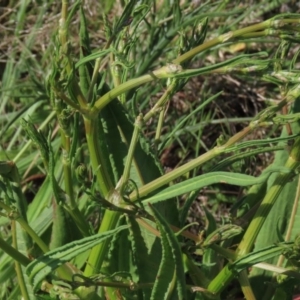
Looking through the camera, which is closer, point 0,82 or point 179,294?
point 179,294

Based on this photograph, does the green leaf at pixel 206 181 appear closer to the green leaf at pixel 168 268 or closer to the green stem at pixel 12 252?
the green leaf at pixel 168 268

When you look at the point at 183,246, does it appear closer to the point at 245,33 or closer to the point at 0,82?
the point at 245,33

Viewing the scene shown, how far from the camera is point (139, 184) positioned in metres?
0.88

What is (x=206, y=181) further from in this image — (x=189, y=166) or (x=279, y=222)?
(x=279, y=222)

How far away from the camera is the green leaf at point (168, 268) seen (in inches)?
27.4

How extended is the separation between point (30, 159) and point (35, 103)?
0.45ft

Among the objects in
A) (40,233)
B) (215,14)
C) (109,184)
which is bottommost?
(40,233)

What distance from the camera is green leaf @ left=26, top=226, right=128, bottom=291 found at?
674mm

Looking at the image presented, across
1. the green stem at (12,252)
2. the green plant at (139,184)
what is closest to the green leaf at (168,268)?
the green plant at (139,184)

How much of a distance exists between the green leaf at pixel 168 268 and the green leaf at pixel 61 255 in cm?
6

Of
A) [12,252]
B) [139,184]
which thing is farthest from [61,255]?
[139,184]

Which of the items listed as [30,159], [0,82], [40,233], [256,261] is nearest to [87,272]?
[256,261]

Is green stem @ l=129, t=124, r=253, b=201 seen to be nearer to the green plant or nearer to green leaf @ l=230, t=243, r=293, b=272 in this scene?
the green plant

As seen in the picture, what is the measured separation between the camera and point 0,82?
1.66 m
